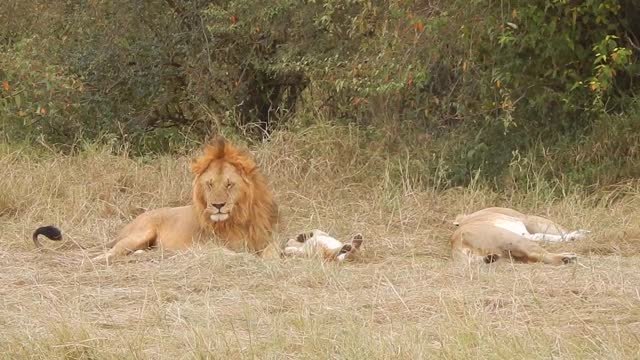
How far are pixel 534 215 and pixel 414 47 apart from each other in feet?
5.95

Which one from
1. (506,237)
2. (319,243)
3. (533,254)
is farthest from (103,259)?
(533,254)

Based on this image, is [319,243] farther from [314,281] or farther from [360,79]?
[360,79]

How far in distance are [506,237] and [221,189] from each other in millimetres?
1767

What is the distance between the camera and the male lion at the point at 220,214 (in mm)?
7793

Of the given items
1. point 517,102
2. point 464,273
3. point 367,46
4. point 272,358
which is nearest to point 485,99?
point 517,102

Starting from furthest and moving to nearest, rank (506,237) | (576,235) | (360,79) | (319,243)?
(360,79), (576,235), (319,243), (506,237)

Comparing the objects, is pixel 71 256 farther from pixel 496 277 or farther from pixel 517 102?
pixel 517 102

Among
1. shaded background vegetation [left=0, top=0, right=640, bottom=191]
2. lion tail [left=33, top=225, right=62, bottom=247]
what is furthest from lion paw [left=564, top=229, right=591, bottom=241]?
lion tail [left=33, top=225, right=62, bottom=247]

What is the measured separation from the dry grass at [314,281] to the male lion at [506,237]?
0.63ft

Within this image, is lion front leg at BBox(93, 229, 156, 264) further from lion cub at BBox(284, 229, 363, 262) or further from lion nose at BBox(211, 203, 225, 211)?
lion cub at BBox(284, 229, 363, 262)

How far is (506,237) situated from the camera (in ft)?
24.4

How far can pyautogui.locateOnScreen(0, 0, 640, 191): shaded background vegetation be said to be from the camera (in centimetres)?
941

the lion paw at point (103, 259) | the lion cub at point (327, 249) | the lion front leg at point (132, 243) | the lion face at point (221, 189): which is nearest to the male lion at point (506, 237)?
the lion cub at point (327, 249)

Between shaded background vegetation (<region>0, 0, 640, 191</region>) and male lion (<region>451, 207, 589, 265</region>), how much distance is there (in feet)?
3.46
